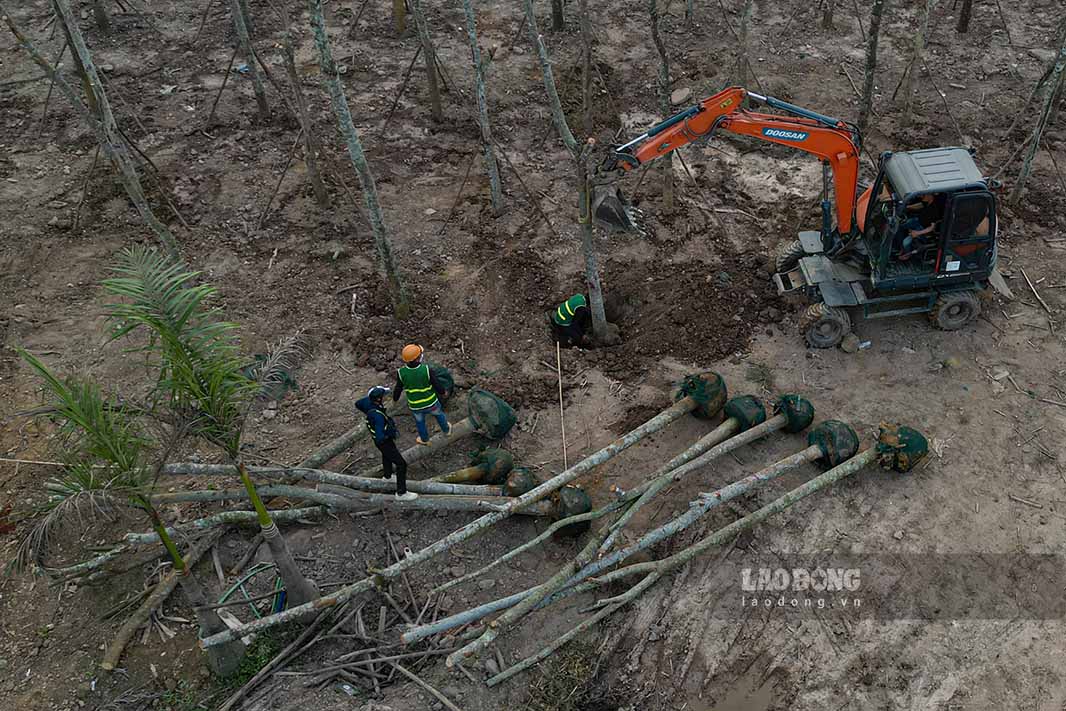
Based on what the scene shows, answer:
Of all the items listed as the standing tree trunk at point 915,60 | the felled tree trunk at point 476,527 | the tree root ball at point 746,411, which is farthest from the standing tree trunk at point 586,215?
the standing tree trunk at point 915,60

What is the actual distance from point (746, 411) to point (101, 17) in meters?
16.6

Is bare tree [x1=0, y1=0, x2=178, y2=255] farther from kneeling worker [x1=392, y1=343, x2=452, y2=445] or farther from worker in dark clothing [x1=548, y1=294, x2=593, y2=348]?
worker in dark clothing [x1=548, y1=294, x2=593, y2=348]

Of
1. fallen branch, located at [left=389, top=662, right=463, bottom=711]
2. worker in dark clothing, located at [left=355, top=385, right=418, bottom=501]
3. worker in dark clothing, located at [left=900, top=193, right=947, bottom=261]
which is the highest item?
worker in dark clothing, located at [left=900, top=193, right=947, bottom=261]

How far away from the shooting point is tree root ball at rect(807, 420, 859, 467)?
26.0 ft

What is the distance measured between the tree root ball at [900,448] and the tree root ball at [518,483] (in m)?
3.54

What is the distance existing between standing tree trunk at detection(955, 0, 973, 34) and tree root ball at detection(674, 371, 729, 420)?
12.2 metres

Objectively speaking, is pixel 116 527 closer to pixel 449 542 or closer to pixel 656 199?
pixel 449 542

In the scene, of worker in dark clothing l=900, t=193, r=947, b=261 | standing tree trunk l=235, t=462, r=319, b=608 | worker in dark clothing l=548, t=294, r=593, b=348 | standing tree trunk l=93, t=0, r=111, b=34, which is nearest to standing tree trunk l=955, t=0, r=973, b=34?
worker in dark clothing l=900, t=193, r=947, b=261

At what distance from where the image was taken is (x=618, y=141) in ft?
44.2

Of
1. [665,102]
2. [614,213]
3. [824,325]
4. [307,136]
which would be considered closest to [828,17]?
[665,102]

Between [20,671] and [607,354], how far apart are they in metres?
6.71

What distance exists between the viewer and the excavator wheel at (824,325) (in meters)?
9.34

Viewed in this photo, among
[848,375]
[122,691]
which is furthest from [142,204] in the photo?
[848,375]

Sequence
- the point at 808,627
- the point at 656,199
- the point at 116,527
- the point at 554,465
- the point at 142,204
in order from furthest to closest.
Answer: the point at 656,199 → the point at 142,204 → the point at 554,465 → the point at 116,527 → the point at 808,627
